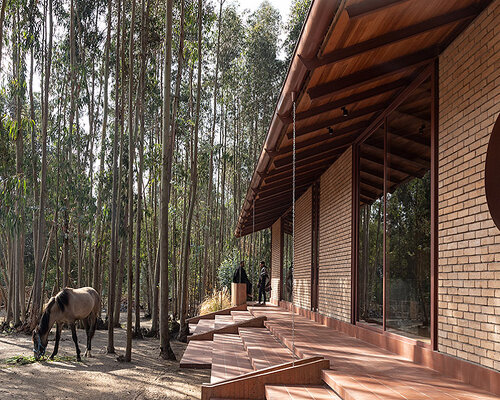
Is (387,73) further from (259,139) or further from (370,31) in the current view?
(259,139)

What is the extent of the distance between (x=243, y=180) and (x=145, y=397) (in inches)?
1062

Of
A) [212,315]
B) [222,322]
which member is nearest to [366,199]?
[222,322]

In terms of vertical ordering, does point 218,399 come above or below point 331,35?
below

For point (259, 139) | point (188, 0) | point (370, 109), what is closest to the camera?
point (370, 109)

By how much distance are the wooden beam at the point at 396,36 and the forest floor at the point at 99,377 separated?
4.88m

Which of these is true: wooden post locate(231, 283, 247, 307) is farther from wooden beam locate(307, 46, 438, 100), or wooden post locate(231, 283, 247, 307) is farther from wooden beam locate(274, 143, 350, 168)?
wooden beam locate(307, 46, 438, 100)

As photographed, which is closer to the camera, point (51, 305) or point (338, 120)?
point (338, 120)

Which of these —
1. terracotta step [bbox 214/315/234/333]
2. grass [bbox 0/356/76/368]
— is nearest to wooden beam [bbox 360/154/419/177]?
terracotta step [bbox 214/315/234/333]

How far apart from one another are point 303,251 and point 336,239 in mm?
4575

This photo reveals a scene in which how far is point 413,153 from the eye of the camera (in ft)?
19.3

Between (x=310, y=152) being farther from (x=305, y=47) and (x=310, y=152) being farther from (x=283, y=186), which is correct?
(x=305, y=47)

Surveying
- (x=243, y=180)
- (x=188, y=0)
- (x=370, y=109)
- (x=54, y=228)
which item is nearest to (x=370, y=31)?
(x=370, y=109)

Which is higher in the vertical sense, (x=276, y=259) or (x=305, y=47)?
(x=305, y=47)

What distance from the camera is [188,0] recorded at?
1463cm
